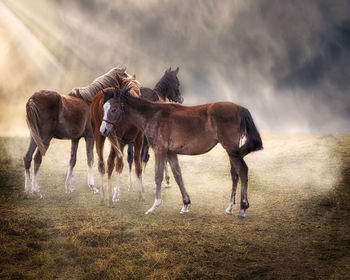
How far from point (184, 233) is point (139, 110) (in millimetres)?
3004

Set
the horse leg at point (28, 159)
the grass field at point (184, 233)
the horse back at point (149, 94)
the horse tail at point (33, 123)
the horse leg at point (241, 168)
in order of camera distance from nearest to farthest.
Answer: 1. the grass field at point (184, 233)
2. the horse leg at point (241, 168)
3. the horse tail at point (33, 123)
4. the horse leg at point (28, 159)
5. the horse back at point (149, 94)

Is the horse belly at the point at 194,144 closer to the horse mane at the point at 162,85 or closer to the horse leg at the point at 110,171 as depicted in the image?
the horse leg at the point at 110,171

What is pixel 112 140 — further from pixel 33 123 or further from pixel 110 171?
pixel 33 123

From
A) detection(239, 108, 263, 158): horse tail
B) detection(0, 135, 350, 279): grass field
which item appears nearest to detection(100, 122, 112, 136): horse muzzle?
detection(0, 135, 350, 279): grass field

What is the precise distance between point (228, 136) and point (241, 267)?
9.47ft

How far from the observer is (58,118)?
9.54 meters

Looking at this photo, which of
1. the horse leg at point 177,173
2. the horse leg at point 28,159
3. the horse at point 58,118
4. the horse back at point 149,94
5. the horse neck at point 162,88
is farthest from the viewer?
the horse neck at point 162,88

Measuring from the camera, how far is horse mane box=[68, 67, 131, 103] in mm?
10242

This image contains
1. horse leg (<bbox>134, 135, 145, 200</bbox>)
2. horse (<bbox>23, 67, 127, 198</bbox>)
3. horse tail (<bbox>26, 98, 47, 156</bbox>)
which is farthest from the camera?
horse (<bbox>23, 67, 127, 198</bbox>)

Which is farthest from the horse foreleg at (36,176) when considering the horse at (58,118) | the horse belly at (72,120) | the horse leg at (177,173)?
Answer: the horse leg at (177,173)

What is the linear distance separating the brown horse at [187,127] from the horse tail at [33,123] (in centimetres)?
238

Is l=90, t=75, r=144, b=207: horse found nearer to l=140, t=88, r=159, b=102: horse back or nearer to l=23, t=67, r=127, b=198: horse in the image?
l=23, t=67, r=127, b=198: horse

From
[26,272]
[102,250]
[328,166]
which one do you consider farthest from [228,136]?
[328,166]

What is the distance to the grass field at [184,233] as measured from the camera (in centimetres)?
504
